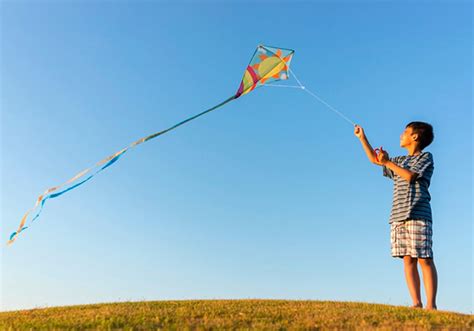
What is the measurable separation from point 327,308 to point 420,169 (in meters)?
2.76

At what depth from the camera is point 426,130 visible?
28.7 feet

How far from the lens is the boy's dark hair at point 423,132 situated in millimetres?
8734

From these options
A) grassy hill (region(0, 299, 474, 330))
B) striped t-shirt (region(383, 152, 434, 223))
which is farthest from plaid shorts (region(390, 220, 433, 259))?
grassy hill (region(0, 299, 474, 330))

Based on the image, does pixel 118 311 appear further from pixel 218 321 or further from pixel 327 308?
pixel 327 308

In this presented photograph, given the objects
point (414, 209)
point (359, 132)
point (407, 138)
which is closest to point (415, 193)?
point (414, 209)

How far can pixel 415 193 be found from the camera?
8391 mm

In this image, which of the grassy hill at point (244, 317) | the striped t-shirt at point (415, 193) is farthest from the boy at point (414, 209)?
the grassy hill at point (244, 317)

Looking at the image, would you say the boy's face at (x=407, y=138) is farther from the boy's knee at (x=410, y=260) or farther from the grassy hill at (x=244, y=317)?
the grassy hill at (x=244, y=317)

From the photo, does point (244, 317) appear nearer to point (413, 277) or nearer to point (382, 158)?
point (413, 277)

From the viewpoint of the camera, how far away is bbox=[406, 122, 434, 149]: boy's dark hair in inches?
344

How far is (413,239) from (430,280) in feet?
2.27

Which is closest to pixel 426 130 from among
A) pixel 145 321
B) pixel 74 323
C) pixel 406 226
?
pixel 406 226

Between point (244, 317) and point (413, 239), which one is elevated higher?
point (413, 239)

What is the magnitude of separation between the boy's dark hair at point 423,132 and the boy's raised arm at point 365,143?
89 centimetres
